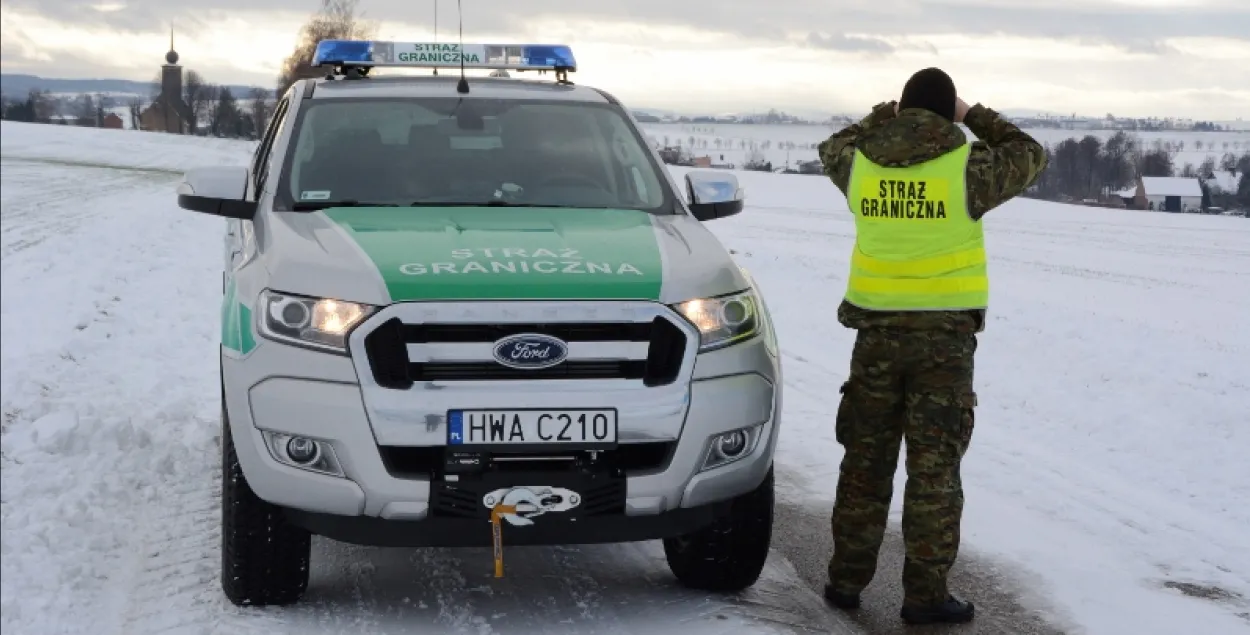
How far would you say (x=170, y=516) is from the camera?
609 centimetres

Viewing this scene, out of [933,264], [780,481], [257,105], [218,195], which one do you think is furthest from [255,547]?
[257,105]

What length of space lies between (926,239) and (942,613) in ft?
4.01

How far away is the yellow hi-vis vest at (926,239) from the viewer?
4.59 m

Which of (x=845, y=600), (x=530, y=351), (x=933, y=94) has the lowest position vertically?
(x=845, y=600)

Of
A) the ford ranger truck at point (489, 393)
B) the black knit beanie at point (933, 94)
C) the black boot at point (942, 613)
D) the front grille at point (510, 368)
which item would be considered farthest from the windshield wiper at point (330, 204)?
the black boot at point (942, 613)

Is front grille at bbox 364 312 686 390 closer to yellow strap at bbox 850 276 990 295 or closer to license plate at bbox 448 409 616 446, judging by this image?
license plate at bbox 448 409 616 446

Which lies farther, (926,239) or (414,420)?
(926,239)

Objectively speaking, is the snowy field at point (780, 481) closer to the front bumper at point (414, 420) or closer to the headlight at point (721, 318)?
the front bumper at point (414, 420)

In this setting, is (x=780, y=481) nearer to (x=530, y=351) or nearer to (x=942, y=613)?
(x=942, y=613)

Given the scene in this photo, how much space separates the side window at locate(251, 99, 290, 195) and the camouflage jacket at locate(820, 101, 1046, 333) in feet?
7.82

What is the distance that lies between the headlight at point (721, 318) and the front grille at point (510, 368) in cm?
9

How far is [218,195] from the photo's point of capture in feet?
17.4

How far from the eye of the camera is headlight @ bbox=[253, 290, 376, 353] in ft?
13.9

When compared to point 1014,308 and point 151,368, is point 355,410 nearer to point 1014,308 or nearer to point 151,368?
point 151,368
